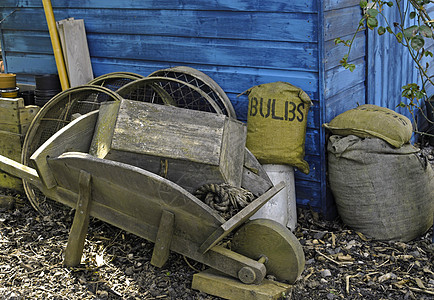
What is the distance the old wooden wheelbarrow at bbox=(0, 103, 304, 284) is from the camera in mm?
2908

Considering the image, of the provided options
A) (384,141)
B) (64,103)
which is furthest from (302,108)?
(64,103)

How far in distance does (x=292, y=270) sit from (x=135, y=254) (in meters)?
1.17

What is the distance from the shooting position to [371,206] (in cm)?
387

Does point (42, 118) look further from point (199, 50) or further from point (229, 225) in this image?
point (229, 225)

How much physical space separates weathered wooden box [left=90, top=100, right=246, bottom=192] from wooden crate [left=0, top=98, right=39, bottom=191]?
1350mm

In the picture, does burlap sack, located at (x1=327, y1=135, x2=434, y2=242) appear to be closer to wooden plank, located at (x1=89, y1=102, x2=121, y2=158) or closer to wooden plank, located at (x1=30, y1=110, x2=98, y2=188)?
wooden plank, located at (x1=89, y1=102, x2=121, y2=158)

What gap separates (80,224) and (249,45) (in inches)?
74.4

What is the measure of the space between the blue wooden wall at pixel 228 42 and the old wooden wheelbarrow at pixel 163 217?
3.53 ft

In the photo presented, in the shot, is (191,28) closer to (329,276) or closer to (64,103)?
(64,103)

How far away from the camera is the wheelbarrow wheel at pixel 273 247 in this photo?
10.1 ft

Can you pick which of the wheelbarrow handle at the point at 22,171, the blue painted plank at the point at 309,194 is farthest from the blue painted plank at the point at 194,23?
the wheelbarrow handle at the point at 22,171

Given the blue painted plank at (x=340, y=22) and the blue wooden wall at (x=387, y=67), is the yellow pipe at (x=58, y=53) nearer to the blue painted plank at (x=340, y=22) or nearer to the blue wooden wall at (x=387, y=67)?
the blue painted plank at (x=340, y=22)

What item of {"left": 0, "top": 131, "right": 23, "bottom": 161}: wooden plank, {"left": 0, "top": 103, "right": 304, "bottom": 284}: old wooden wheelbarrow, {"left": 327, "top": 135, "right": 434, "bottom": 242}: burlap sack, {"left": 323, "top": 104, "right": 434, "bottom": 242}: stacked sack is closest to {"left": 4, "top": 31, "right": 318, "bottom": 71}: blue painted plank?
{"left": 323, "top": 104, "right": 434, "bottom": 242}: stacked sack

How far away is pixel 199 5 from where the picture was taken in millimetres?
4242
